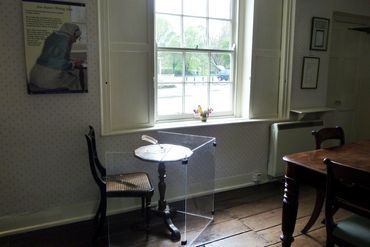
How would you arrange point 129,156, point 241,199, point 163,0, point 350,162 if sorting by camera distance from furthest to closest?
1. point 241,199
2. point 163,0
3. point 129,156
4. point 350,162

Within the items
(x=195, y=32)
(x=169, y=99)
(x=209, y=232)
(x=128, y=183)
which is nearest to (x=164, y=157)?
(x=128, y=183)

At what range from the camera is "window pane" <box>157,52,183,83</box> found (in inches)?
118

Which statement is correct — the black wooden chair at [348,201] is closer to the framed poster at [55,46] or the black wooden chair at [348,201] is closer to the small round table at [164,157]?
the small round table at [164,157]

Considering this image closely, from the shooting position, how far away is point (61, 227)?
2535 millimetres

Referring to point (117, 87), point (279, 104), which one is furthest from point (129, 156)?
point (279, 104)

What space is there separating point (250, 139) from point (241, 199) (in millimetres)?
693

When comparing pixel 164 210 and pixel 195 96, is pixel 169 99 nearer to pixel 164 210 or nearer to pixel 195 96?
pixel 195 96

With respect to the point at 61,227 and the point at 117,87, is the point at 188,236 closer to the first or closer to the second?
the point at 61,227

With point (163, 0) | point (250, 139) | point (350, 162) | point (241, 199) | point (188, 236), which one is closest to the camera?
point (350, 162)

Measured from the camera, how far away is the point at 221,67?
3330 mm

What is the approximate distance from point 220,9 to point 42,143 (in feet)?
7.34

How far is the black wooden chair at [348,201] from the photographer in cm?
155

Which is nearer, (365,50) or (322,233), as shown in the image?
(322,233)

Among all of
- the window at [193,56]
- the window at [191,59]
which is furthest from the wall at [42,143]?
the window at [193,56]
